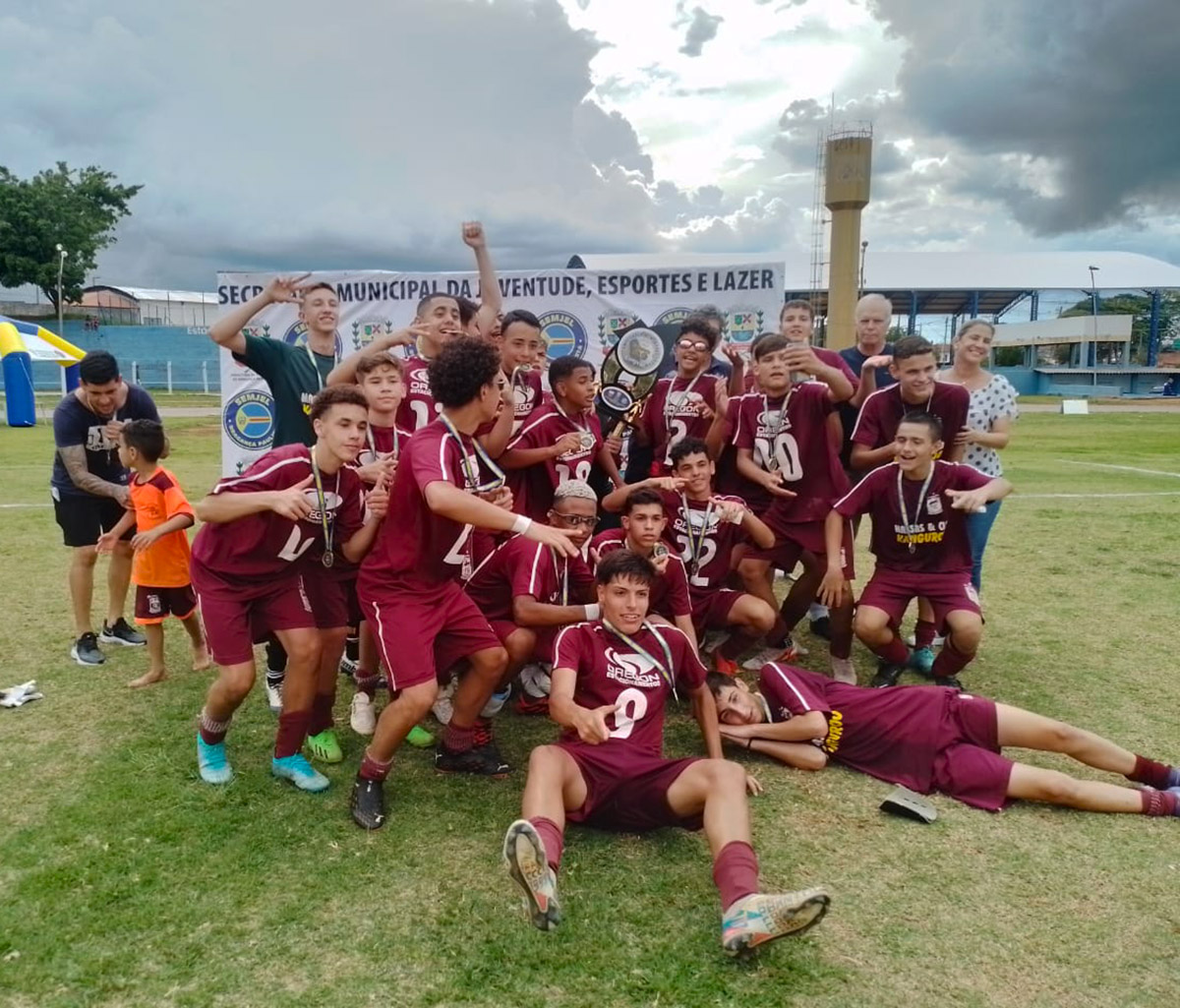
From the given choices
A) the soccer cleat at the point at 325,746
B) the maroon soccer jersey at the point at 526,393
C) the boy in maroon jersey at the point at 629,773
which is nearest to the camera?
the boy in maroon jersey at the point at 629,773

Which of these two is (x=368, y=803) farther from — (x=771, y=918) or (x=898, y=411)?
(x=898, y=411)

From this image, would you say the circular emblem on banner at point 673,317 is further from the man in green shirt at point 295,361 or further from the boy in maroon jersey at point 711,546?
the man in green shirt at point 295,361

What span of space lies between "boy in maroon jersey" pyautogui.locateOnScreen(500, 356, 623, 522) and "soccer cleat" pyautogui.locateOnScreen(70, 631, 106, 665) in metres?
2.98

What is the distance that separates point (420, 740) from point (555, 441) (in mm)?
1903

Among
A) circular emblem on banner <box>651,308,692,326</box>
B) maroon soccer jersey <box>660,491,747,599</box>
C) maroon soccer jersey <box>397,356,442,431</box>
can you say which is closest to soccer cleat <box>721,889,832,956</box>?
maroon soccer jersey <box>660,491,747,599</box>

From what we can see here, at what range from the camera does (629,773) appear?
11.1 ft

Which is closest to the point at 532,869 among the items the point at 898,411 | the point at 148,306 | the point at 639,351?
Result: the point at 898,411

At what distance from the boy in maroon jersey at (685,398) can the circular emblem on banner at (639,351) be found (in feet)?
2.68

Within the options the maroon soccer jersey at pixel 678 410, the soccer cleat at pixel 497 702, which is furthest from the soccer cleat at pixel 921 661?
the soccer cleat at pixel 497 702

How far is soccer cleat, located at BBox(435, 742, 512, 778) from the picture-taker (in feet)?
13.2

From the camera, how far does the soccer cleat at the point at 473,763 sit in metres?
4.02

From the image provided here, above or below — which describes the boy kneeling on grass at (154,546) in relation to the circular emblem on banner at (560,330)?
below

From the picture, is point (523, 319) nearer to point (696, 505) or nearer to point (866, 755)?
point (696, 505)

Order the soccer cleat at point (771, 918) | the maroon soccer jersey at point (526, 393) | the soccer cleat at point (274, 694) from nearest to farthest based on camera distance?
the soccer cleat at point (771, 918), the soccer cleat at point (274, 694), the maroon soccer jersey at point (526, 393)
